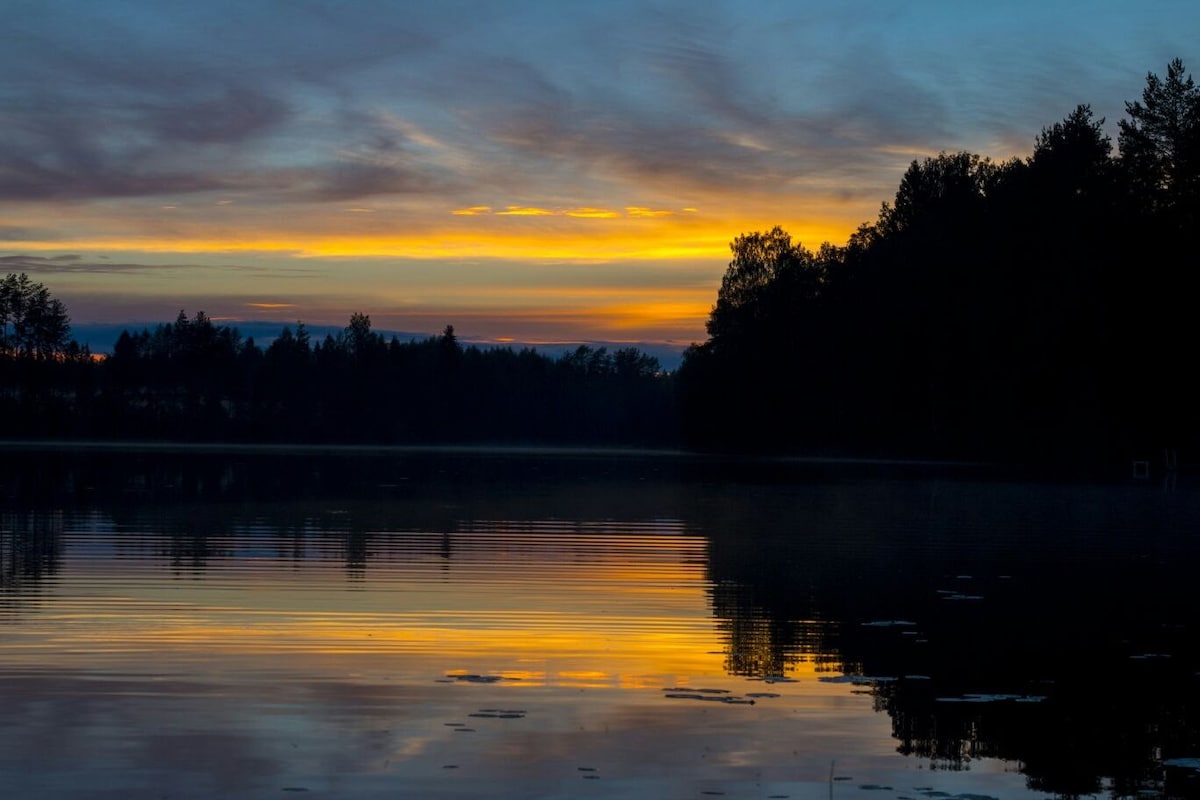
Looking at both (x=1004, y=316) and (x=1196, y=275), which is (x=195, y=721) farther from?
(x=1004, y=316)

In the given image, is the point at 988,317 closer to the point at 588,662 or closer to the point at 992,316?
the point at 992,316

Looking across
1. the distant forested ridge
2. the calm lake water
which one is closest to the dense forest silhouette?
the distant forested ridge

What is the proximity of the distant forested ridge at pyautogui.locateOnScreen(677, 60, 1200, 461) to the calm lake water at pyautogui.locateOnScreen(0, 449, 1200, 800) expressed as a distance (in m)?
48.3

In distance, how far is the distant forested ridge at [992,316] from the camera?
82.4 meters

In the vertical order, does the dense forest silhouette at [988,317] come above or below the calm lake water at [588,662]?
above

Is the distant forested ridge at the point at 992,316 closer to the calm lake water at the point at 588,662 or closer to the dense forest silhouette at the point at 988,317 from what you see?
the dense forest silhouette at the point at 988,317

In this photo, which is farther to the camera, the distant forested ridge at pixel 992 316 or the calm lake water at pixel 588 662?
the distant forested ridge at pixel 992 316

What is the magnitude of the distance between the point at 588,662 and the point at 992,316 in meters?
88.5

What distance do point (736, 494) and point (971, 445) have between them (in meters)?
56.0

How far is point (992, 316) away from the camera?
101 meters

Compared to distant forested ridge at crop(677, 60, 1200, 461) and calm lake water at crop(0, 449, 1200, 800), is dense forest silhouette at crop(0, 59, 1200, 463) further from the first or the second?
calm lake water at crop(0, 449, 1200, 800)

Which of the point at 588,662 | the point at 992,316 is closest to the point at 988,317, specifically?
the point at 992,316

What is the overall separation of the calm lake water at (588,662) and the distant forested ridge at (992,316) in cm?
4829

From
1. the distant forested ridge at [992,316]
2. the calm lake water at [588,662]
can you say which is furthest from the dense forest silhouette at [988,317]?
the calm lake water at [588,662]
